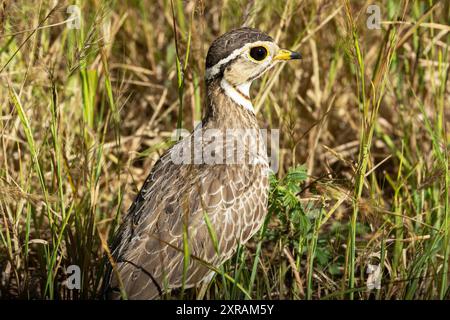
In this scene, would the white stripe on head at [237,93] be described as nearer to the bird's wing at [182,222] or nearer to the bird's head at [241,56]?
the bird's head at [241,56]

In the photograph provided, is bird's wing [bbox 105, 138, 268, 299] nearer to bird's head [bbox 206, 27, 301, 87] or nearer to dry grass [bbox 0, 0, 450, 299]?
dry grass [bbox 0, 0, 450, 299]

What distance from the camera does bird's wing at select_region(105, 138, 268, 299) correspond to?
416 cm

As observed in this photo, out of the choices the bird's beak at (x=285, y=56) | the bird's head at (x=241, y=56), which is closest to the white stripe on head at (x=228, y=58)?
the bird's head at (x=241, y=56)

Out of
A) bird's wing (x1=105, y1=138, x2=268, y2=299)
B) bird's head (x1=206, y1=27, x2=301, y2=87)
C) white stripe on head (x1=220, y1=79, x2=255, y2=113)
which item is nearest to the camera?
bird's wing (x1=105, y1=138, x2=268, y2=299)

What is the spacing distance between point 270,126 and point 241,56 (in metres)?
1.26

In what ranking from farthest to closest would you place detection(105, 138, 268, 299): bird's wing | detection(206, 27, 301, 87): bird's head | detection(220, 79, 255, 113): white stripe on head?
detection(220, 79, 255, 113): white stripe on head → detection(206, 27, 301, 87): bird's head → detection(105, 138, 268, 299): bird's wing

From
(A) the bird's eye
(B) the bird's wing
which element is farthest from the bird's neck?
(B) the bird's wing

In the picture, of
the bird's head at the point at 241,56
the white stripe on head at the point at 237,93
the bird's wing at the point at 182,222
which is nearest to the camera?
the bird's wing at the point at 182,222

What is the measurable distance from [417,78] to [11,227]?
11.1 feet

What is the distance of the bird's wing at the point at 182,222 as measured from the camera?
4164 mm

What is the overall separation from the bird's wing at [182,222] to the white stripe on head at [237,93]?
472mm

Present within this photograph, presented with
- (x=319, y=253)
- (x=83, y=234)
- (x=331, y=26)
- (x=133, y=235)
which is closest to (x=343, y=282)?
(x=319, y=253)

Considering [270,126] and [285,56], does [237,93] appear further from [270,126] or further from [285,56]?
[270,126]

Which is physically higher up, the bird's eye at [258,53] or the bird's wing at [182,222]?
the bird's eye at [258,53]
